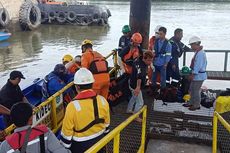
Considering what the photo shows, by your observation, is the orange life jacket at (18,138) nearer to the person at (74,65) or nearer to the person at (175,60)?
the person at (74,65)

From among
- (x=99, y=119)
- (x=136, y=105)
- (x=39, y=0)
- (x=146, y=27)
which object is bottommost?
(x=136, y=105)

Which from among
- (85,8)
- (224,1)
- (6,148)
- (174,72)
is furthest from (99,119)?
→ (224,1)

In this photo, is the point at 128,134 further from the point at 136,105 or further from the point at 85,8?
the point at 85,8

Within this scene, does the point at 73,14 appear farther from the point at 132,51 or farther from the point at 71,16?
the point at 132,51

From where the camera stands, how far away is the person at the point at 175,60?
7.13 metres

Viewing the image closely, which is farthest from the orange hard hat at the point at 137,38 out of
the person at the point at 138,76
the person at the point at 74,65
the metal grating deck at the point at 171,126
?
the person at the point at 74,65

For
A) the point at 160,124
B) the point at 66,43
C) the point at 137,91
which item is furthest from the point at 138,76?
the point at 66,43

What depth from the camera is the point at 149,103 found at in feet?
22.1

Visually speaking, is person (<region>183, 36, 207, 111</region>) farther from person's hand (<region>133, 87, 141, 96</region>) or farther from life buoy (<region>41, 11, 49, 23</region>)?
life buoy (<region>41, 11, 49, 23</region>)

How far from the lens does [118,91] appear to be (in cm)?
643

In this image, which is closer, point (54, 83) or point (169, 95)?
point (54, 83)

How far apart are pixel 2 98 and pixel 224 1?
6523 centimetres

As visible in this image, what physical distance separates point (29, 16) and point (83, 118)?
28.2m

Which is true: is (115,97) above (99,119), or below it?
below
